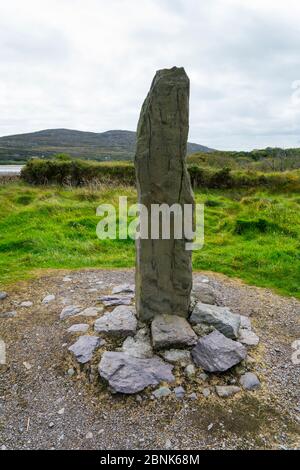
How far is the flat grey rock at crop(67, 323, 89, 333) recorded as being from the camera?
18.0 ft

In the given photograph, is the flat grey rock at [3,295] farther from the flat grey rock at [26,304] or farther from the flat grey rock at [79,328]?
the flat grey rock at [79,328]

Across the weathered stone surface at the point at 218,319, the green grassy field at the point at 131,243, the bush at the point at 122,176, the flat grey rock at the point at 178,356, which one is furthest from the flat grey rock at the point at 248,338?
the bush at the point at 122,176

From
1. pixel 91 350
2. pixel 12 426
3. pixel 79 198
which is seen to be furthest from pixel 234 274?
pixel 79 198

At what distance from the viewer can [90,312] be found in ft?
19.7

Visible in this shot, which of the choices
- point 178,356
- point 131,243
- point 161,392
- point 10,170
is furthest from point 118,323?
point 10,170

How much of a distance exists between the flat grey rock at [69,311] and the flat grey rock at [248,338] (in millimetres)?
2627

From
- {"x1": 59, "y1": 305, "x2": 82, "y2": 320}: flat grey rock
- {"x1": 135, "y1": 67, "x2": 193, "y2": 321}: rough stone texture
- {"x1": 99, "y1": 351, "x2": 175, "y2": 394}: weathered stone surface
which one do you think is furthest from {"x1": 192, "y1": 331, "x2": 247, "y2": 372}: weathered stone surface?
{"x1": 59, "y1": 305, "x2": 82, "y2": 320}: flat grey rock

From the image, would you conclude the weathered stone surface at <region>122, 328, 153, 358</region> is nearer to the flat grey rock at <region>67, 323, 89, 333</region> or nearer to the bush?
the flat grey rock at <region>67, 323, 89, 333</region>

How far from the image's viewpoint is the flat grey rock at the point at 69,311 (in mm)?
6047

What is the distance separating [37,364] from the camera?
16.2 feet

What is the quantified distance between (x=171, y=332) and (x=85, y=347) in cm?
118

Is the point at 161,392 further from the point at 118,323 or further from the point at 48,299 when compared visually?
the point at 48,299
